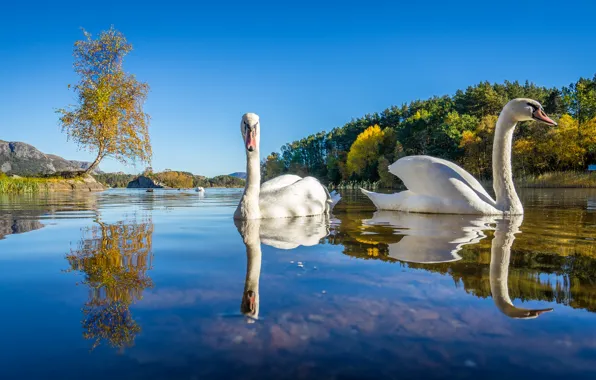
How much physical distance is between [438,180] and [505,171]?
129cm

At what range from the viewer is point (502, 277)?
2.49 m

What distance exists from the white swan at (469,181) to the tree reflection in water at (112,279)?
489 cm

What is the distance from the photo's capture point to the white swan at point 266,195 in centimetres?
605

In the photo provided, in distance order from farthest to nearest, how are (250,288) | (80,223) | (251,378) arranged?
1. (80,223)
2. (250,288)
3. (251,378)

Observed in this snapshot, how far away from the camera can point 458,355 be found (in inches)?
55.7

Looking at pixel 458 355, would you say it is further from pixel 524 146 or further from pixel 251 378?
pixel 524 146

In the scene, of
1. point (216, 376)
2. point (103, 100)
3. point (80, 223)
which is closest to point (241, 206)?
point (80, 223)

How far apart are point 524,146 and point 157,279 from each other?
42857mm

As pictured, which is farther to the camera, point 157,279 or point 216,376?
point 157,279

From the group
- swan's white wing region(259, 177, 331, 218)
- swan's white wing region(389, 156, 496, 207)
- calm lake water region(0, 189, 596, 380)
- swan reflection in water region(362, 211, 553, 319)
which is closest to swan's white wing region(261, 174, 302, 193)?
swan's white wing region(259, 177, 331, 218)

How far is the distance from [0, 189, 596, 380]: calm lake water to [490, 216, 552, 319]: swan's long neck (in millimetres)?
13

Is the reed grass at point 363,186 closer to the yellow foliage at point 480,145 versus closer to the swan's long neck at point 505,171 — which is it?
the yellow foliage at point 480,145

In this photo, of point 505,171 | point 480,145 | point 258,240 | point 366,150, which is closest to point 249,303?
point 258,240

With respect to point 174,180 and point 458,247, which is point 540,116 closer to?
point 458,247
